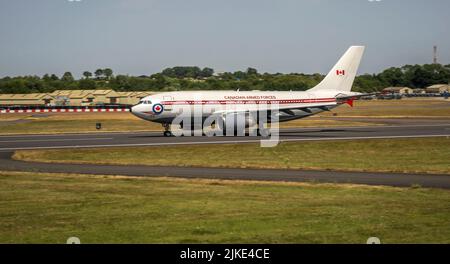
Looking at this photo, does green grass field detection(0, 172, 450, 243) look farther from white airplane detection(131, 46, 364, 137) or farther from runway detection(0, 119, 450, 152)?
white airplane detection(131, 46, 364, 137)

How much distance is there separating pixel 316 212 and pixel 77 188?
1108cm

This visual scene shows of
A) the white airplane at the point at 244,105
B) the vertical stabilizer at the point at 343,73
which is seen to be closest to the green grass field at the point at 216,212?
the white airplane at the point at 244,105

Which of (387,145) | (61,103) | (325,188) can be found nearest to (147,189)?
(325,188)

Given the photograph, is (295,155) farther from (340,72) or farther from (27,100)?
(27,100)

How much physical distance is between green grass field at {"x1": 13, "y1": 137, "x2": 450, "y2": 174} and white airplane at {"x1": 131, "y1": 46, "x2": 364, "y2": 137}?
10674 mm

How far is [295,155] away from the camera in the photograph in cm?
3906

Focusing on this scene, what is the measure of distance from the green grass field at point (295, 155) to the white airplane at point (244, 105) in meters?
10.7

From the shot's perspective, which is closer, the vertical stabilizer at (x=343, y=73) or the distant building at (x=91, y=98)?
the vertical stabilizer at (x=343, y=73)

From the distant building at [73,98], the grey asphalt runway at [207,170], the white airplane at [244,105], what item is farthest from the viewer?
the distant building at [73,98]

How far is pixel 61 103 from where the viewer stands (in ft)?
490

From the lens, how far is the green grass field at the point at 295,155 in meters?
34.0

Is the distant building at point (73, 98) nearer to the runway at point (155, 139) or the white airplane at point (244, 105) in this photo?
the white airplane at point (244, 105)

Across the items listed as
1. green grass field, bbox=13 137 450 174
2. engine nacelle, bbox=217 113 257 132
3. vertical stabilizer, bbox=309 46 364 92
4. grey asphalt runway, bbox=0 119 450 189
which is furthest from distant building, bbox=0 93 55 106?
green grass field, bbox=13 137 450 174
